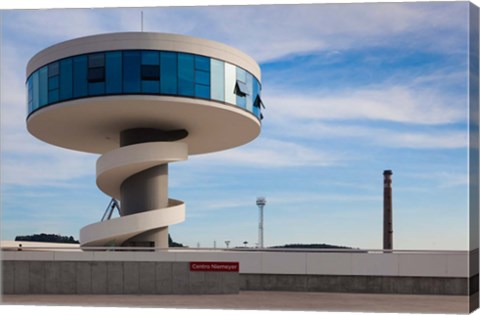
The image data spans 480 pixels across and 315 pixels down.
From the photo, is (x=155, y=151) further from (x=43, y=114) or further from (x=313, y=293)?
(x=313, y=293)

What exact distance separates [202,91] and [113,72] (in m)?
3.78

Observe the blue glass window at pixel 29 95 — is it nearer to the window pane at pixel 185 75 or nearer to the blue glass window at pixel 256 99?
the window pane at pixel 185 75

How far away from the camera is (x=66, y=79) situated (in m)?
31.8

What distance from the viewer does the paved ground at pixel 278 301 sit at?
23.8 meters

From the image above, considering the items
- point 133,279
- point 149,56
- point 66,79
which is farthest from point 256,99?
point 133,279

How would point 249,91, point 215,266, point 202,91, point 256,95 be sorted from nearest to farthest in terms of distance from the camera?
point 215,266 → point 202,91 → point 249,91 → point 256,95

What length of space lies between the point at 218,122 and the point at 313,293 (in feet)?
33.0

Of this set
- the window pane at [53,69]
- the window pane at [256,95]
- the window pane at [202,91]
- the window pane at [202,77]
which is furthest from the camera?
the window pane at [256,95]

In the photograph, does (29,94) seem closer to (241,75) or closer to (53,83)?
(53,83)

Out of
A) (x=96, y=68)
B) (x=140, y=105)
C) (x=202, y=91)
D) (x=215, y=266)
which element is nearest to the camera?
(x=215, y=266)

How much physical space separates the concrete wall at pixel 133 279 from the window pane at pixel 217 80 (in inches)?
328

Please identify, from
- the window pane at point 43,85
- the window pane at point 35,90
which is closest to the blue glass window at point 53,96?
the window pane at point 43,85

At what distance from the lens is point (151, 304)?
2408cm

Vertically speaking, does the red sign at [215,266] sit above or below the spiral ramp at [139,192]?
below
